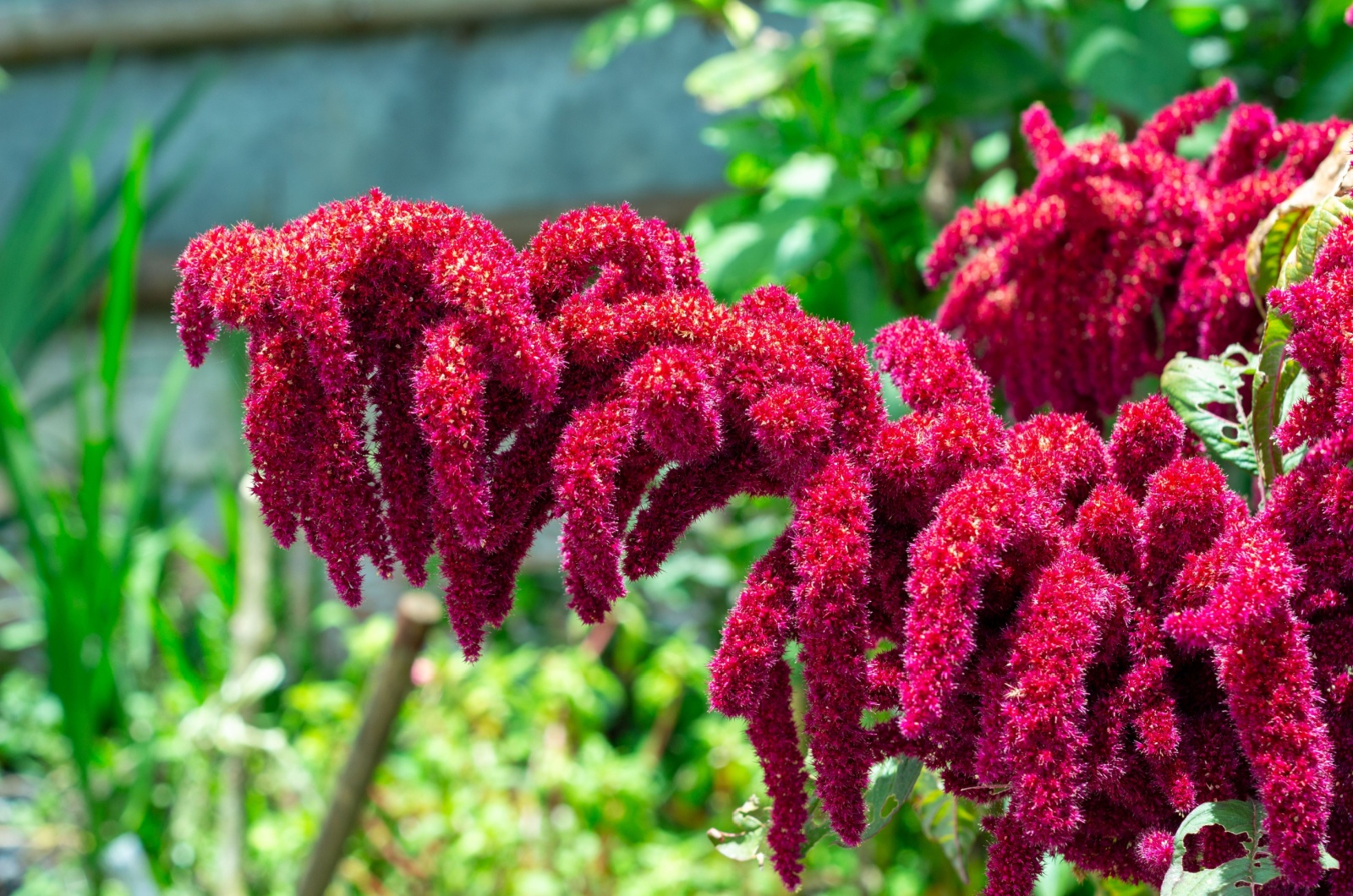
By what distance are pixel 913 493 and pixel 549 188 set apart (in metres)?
2.30

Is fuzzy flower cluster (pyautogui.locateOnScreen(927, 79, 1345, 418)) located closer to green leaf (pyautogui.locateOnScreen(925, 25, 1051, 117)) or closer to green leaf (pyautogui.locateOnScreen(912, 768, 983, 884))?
green leaf (pyautogui.locateOnScreen(912, 768, 983, 884))

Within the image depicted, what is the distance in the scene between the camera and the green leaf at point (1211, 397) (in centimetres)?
53

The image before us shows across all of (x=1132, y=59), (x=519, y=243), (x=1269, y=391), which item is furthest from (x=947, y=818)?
(x=519, y=243)

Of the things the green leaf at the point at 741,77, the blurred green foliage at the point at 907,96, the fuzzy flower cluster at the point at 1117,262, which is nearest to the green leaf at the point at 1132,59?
the blurred green foliage at the point at 907,96

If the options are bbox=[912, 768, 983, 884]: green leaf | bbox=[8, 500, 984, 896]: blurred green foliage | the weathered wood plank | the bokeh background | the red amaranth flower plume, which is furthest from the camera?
the weathered wood plank

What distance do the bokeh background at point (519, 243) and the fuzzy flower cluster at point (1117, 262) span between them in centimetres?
23

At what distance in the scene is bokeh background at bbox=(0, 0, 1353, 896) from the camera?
1313 millimetres

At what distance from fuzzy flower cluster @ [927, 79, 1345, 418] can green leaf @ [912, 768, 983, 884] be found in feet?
0.64

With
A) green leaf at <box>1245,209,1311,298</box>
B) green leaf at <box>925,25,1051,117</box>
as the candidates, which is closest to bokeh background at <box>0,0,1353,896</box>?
green leaf at <box>925,25,1051,117</box>

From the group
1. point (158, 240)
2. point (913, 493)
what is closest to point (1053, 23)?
point (913, 493)

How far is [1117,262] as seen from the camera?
594 mm

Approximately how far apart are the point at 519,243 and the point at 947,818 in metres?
2.05

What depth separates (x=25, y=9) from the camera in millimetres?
3021

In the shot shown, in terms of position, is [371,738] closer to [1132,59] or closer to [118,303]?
[118,303]
